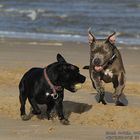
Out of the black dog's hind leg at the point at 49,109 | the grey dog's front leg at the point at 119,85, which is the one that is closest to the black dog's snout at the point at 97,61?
the grey dog's front leg at the point at 119,85

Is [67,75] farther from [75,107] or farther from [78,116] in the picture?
[75,107]

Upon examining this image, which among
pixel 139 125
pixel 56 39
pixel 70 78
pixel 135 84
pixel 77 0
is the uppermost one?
pixel 70 78

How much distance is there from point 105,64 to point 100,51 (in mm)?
283

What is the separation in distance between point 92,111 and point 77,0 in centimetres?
3057

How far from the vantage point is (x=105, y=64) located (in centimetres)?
950

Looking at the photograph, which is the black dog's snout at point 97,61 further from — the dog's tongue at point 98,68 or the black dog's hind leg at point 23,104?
the black dog's hind leg at point 23,104

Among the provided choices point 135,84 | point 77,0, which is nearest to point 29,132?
point 135,84

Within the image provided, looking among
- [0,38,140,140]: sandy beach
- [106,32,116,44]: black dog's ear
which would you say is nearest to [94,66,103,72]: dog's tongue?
[106,32,116,44]: black dog's ear

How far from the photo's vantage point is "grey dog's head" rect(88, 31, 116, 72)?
9.29 m

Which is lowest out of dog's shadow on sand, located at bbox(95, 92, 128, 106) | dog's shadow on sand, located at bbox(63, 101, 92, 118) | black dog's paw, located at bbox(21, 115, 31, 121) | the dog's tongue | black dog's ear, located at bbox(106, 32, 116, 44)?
dog's shadow on sand, located at bbox(95, 92, 128, 106)

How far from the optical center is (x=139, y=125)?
27.6ft

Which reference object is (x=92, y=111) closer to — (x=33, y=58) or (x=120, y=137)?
(x=120, y=137)

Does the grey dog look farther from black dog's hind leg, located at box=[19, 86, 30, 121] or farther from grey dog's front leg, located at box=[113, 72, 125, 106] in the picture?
black dog's hind leg, located at box=[19, 86, 30, 121]

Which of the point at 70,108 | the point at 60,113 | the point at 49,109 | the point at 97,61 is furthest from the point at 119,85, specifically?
the point at 60,113
